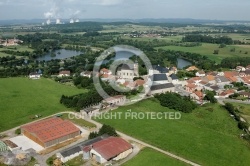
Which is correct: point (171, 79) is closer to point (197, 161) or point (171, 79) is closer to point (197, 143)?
point (197, 143)

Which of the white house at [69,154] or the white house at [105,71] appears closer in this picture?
the white house at [69,154]

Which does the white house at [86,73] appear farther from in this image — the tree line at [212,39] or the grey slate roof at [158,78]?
the tree line at [212,39]

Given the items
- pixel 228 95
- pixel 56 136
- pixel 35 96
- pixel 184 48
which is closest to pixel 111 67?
pixel 35 96

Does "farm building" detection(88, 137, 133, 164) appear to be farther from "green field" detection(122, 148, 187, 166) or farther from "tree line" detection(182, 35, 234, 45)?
"tree line" detection(182, 35, 234, 45)

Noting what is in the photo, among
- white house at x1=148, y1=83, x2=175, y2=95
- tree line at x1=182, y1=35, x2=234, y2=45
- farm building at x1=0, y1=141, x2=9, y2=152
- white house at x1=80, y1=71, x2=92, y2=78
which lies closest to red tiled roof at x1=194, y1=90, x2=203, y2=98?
white house at x1=148, y1=83, x2=175, y2=95

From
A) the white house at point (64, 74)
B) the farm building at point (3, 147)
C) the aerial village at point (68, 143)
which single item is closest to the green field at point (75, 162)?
the aerial village at point (68, 143)

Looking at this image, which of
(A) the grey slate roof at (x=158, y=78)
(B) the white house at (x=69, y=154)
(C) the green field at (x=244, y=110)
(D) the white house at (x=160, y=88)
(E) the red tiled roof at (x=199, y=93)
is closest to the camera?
(B) the white house at (x=69, y=154)

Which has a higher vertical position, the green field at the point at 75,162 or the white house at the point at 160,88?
the white house at the point at 160,88
